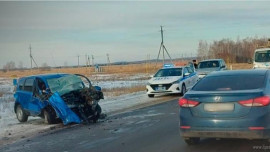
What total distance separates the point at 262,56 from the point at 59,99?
19843 mm

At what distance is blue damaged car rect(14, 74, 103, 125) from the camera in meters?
12.2

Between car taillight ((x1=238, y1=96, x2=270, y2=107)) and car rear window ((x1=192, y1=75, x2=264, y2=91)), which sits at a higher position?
car rear window ((x1=192, y1=75, x2=264, y2=91))

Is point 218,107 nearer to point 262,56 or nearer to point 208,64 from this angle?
point 208,64

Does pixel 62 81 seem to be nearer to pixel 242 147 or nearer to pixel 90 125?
pixel 90 125

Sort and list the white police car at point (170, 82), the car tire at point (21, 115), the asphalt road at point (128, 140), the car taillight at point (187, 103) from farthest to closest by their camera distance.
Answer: the white police car at point (170, 82), the car tire at point (21, 115), the asphalt road at point (128, 140), the car taillight at point (187, 103)

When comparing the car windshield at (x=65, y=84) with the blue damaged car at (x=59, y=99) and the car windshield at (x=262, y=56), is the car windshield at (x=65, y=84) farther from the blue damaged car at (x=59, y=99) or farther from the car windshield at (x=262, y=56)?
the car windshield at (x=262, y=56)

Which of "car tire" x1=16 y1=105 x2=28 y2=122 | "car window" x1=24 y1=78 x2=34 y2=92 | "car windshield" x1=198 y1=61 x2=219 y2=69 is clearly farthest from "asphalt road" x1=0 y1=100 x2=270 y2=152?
"car windshield" x1=198 y1=61 x2=219 y2=69

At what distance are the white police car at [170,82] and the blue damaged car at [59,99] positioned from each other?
6899 millimetres

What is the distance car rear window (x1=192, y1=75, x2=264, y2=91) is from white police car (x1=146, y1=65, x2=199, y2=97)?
1206 centimetres

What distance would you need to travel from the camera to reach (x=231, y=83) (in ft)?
23.6

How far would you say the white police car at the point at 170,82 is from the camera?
19.8 metres

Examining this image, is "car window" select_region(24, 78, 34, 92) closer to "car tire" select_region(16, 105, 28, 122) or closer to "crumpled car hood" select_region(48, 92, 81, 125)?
"car tire" select_region(16, 105, 28, 122)

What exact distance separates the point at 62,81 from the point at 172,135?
5686 mm

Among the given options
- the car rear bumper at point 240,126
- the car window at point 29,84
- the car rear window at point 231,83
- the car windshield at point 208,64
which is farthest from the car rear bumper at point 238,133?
the car windshield at point 208,64
